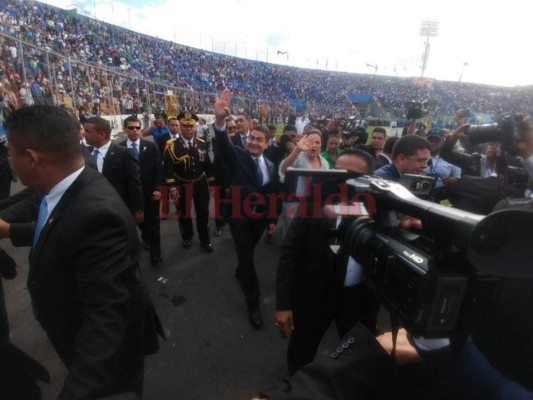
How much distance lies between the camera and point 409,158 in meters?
2.91

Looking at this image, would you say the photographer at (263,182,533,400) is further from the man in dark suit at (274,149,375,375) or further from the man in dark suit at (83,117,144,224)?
the man in dark suit at (83,117,144,224)

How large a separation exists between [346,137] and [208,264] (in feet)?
13.4

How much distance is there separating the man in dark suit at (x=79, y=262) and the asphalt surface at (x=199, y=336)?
966 millimetres

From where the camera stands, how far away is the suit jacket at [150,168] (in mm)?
4551

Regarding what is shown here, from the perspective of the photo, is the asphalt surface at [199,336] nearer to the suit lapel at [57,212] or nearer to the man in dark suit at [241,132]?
the suit lapel at [57,212]

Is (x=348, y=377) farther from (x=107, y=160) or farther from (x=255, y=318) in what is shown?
(x=107, y=160)

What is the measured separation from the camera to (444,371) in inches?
29.4

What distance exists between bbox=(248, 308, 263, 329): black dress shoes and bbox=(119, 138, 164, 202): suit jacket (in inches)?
93.2

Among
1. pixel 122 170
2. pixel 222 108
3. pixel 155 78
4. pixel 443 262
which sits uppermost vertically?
pixel 155 78

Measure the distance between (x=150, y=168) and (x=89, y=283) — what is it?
345 cm

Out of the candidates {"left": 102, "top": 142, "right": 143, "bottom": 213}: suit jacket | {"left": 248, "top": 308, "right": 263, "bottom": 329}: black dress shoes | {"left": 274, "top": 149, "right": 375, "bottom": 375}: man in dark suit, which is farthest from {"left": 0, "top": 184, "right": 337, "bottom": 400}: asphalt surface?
{"left": 102, "top": 142, "right": 143, "bottom": 213}: suit jacket

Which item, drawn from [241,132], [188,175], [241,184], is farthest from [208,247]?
[241,132]

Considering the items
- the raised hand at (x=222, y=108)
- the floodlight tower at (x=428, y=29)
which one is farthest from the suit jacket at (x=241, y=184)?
the floodlight tower at (x=428, y=29)

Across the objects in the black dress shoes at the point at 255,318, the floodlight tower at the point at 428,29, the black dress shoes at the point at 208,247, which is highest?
the floodlight tower at the point at 428,29
